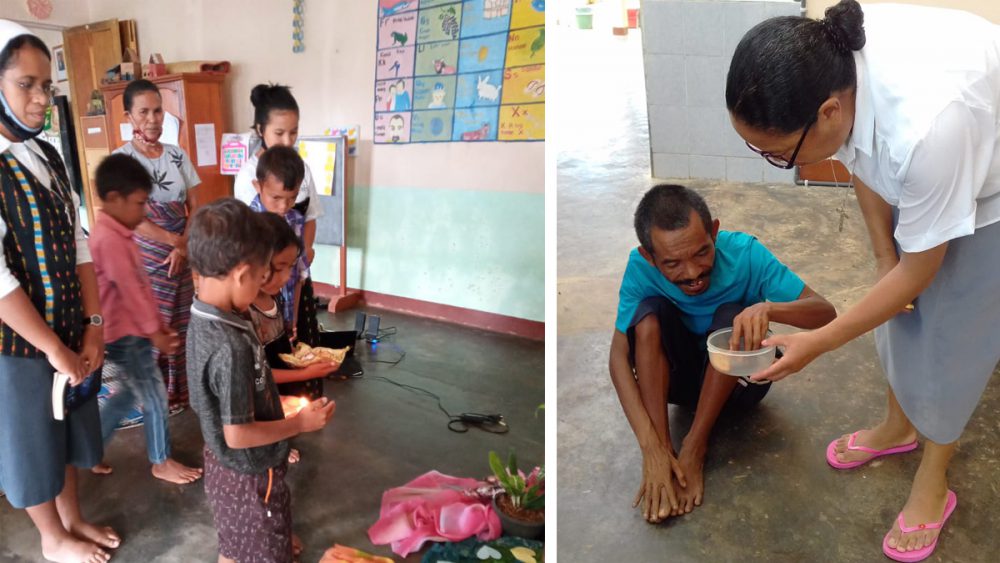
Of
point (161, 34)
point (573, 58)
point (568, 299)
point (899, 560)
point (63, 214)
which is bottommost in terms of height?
point (899, 560)

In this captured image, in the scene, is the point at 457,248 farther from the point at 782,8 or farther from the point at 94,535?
the point at 94,535

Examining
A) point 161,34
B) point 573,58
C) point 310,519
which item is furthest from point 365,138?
point 573,58

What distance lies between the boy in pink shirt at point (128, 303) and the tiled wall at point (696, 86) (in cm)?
192

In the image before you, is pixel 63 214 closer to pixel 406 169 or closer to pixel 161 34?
pixel 161 34

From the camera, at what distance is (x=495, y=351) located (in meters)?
2.51

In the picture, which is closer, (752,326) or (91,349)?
(752,326)

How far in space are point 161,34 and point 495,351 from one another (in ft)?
5.02

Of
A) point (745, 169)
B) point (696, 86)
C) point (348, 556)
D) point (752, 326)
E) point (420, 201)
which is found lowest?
point (348, 556)

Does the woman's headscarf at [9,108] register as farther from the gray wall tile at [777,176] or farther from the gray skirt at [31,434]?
the gray wall tile at [777,176]

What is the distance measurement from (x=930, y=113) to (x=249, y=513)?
49.3 inches

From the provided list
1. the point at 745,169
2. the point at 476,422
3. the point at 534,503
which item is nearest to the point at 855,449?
the point at 534,503

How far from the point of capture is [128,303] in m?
1.46

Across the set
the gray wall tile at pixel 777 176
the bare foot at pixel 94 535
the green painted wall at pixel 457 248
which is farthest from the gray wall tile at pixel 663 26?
the bare foot at pixel 94 535

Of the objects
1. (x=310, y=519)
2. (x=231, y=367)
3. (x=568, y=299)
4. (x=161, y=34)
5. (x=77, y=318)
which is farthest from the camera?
(x=568, y=299)
